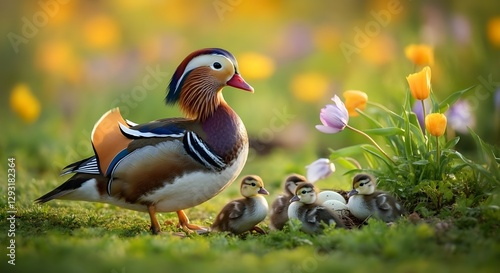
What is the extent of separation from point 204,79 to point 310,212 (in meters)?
1.23

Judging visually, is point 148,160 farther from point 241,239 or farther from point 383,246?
point 383,246

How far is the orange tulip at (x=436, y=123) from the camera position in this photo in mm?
4789

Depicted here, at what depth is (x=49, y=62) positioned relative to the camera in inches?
351

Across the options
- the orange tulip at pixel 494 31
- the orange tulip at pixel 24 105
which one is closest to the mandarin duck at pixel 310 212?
the orange tulip at pixel 494 31

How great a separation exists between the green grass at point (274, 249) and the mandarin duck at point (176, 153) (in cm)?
26

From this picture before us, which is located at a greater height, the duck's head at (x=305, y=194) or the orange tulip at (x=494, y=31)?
the orange tulip at (x=494, y=31)

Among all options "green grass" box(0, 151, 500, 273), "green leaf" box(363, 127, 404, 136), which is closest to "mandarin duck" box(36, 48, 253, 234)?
"green grass" box(0, 151, 500, 273)

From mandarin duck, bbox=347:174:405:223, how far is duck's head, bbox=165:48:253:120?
3.38 ft

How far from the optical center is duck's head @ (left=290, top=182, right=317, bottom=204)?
485cm

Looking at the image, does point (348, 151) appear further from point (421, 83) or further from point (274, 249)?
point (274, 249)

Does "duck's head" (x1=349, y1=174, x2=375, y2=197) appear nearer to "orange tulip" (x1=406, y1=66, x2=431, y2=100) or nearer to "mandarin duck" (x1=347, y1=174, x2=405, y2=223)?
"mandarin duck" (x1=347, y1=174, x2=405, y2=223)

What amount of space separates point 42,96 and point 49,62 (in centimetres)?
44

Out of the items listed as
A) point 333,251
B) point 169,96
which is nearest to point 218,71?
point 169,96

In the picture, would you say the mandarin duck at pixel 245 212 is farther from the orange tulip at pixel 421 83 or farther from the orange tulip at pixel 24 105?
the orange tulip at pixel 24 105
